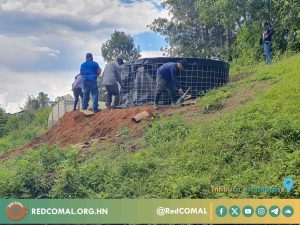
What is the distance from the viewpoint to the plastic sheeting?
43.6 ft

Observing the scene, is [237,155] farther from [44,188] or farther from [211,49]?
[211,49]

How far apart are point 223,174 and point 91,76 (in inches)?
290

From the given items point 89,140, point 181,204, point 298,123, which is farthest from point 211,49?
point 181,204

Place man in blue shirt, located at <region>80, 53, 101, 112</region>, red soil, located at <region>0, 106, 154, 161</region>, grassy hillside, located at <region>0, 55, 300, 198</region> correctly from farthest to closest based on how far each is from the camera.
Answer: man in blue shirt, located at <region>80, 53, 101, 112</region> → red soil, located at <region>0, 106, 154, 161</region> → grassy hillside, located at <region>0, 55, 300, 198</region>

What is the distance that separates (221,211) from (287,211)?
760 millimetres

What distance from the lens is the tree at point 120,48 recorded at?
3878 centimetres

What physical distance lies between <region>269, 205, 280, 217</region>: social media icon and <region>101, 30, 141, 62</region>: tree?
34246 millimetres

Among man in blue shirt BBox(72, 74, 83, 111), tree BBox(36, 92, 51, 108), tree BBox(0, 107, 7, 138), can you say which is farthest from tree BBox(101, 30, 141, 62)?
man in blue shirt BBox(72, 74, 83, 111)

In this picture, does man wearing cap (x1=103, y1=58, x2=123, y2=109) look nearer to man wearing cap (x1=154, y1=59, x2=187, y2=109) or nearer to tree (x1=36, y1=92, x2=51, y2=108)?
man wearing cap (x1=154, y1=59, x2=187, y2=109)

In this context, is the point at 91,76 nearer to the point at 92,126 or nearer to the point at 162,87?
the point at 92,126

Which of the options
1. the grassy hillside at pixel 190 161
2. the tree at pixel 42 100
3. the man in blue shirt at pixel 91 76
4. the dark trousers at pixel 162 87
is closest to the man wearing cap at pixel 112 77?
the man in blue shirt at pixel 91 76

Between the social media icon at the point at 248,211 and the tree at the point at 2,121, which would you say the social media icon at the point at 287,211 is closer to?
the social media icon at the point at 248,211

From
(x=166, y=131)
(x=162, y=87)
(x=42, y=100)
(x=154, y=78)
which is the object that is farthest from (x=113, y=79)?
(x=42, y=100)

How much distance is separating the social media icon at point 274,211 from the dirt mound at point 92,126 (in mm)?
5670
